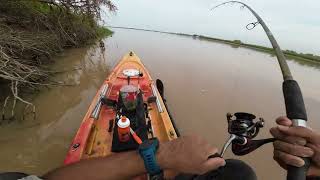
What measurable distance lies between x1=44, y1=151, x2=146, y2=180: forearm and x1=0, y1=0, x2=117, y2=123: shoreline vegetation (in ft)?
13.6

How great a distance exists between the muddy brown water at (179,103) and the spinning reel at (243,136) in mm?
3969

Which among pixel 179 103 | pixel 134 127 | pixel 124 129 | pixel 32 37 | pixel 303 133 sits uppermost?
pixel 32 37

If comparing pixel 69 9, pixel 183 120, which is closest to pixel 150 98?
pixel 183 120

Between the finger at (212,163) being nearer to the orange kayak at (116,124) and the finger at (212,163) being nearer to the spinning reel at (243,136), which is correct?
the spinning reel at (243,136)

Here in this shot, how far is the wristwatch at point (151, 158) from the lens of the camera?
5.25 feet

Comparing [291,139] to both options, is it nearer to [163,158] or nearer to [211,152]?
[211,152]

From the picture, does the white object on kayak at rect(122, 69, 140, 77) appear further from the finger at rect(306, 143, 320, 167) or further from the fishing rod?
the finger at rect(306, 143, 320, 167)

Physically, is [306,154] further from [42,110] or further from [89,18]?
[89,18]

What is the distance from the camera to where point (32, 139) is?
18.3ft

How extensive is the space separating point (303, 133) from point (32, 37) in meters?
8.42

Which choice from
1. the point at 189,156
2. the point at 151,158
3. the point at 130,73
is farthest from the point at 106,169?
the point at 130,73

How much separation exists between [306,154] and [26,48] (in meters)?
7.59

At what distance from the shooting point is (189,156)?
150 centimetres

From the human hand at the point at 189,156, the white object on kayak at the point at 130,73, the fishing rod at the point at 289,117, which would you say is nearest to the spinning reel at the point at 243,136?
the fishing rod at the point at 289,117
